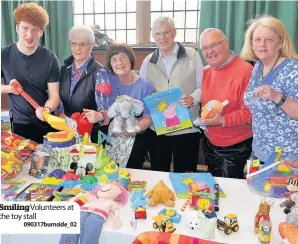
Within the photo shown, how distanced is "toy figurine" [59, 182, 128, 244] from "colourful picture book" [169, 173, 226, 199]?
8.9 inches

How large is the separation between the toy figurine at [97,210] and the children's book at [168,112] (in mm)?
519

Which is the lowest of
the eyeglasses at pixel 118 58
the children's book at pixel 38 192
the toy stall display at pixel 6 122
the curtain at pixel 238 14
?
the children's book at pixel 38 192

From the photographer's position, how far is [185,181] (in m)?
1.52

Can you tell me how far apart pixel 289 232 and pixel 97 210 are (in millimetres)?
632

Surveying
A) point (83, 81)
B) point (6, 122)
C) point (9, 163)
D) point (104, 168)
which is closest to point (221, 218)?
point (104, 168)

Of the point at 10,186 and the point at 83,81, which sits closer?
the point at 10,186

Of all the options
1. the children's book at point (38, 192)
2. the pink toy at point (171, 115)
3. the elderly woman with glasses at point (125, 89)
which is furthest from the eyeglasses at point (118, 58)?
the children's book at point (38, 192)

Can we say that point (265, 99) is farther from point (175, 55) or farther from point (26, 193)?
point (26, 193)

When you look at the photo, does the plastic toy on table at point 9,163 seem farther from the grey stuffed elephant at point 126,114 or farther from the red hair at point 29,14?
the red hair at point 29,14

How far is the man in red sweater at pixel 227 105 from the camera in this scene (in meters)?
1.75

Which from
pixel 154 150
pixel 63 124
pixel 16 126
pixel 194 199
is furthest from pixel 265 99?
pixel 16 126

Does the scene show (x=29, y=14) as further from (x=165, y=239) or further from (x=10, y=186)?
(x=165, y=239)

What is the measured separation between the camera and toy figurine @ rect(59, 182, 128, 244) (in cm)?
116

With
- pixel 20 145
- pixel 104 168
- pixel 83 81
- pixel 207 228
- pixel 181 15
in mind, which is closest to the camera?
pixel 207 228
